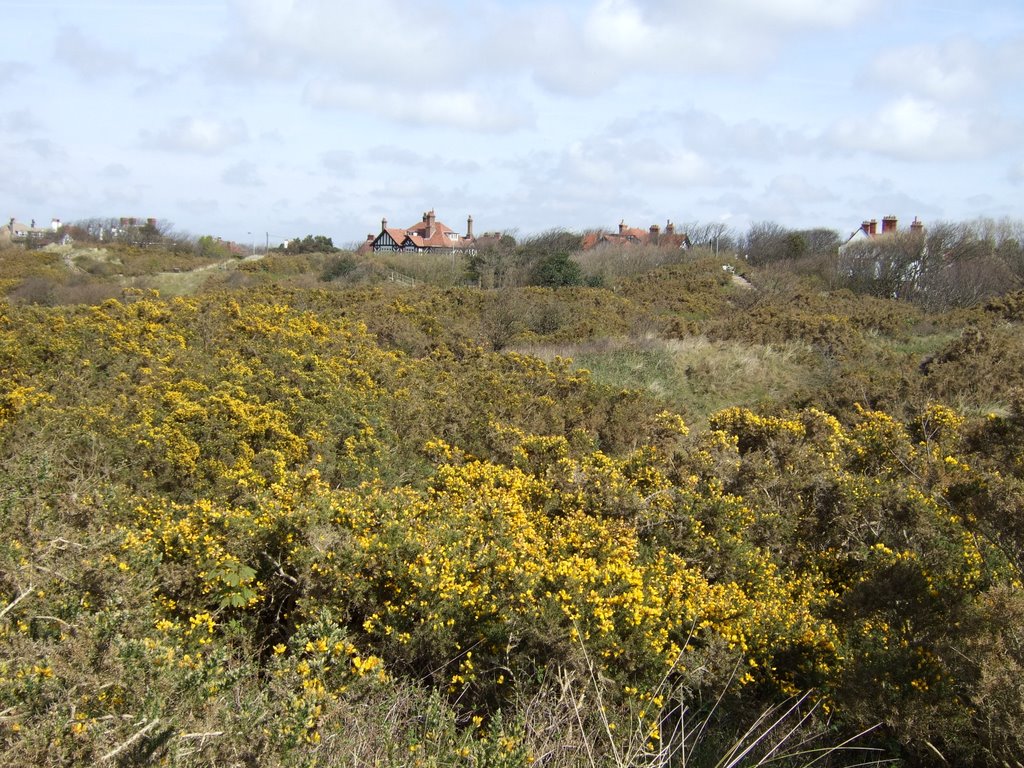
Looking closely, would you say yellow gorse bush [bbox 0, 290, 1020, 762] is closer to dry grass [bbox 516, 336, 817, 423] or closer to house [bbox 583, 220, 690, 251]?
dry grass [bbox 516, 336, 817, 423]

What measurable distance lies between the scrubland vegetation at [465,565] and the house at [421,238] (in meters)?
35.9

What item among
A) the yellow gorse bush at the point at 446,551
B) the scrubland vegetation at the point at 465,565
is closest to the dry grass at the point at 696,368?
the scrubland vegetation at the point at 465,565

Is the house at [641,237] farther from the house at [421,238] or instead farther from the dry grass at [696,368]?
the dry grass at [696,368]

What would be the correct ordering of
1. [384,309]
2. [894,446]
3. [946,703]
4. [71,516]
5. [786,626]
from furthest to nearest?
[384,309] < [894,446] < [71,516] < [786,626] < [946,703]

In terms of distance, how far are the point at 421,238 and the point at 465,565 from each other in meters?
44.7

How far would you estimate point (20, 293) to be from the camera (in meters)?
19.1

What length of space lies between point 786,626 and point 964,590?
0.91 metres

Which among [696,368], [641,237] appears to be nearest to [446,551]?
[696,368]

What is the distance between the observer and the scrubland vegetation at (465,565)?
9.37 feet

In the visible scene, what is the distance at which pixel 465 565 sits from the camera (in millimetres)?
4062

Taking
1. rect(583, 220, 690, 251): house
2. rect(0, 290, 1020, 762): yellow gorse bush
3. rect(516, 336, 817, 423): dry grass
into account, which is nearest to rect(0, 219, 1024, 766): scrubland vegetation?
rect(0, 290, 1020, 762): yellow gorse bush

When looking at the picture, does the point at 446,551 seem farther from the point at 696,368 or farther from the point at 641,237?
the point at 641,237

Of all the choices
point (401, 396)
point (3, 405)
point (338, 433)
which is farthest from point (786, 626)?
point (3, 405)

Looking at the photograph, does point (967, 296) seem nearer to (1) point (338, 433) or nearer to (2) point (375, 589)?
(1) point (338, 433)
